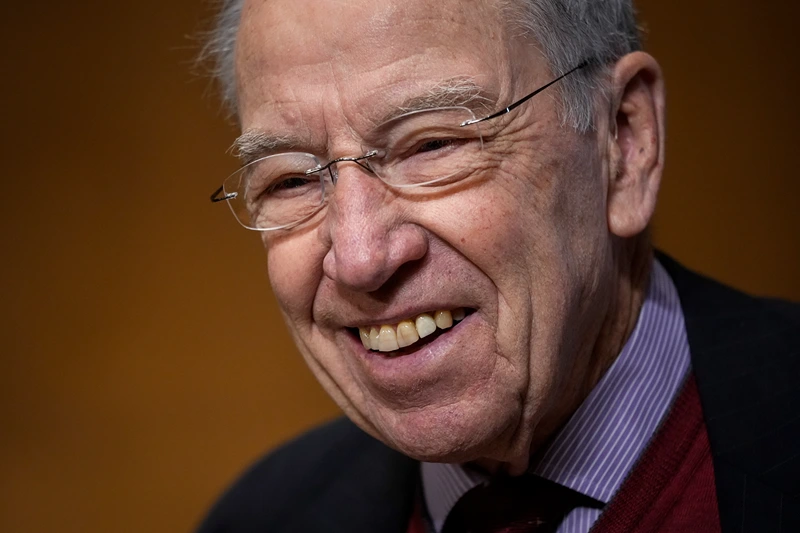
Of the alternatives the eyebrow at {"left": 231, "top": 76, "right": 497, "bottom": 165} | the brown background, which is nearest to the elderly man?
the eyebrow at {"left": 231, "top": 76, "right": 497, "bottom": 165}

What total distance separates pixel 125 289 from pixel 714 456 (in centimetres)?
228

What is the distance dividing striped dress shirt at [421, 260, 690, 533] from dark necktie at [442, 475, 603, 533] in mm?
19

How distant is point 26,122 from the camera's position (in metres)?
2.99

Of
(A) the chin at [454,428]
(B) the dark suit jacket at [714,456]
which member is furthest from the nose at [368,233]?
(B) the dark suit jacket at [714,456]

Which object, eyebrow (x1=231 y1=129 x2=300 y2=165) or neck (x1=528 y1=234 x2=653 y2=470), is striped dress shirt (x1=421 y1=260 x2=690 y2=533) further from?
eyebrow (x1=231 y1=129 x2=300 y2=165)

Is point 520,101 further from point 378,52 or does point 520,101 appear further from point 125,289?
point 125,289

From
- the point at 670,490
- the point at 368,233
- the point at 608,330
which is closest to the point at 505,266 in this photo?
the point at 368,233

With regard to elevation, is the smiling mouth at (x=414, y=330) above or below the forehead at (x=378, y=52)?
below

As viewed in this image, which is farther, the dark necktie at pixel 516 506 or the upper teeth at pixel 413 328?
the dark necktie at pixel 516 506

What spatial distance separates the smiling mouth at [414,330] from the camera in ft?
4.51

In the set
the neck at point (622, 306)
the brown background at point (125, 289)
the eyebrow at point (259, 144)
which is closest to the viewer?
the eyebrow at point (259, 144)

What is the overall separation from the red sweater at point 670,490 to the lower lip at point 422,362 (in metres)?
0.37

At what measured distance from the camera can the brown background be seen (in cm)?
300

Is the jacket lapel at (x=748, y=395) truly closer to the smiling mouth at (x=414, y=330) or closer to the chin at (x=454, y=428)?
the chin at (x=454, y=428)
